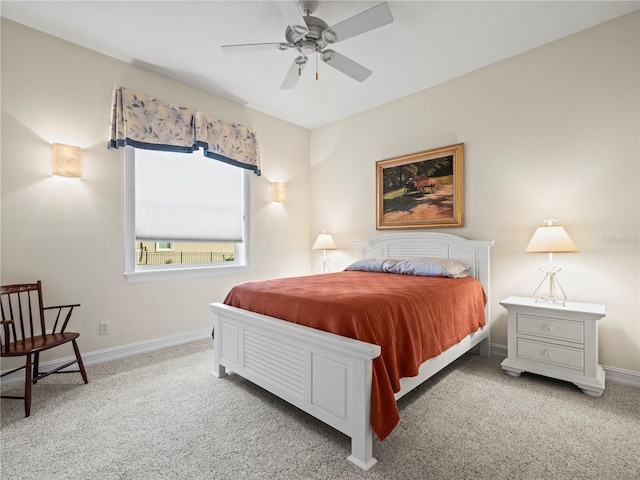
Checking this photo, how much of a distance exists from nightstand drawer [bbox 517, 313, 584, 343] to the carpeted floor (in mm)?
369

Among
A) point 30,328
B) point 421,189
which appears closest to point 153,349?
point 30,328

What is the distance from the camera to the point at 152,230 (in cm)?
325

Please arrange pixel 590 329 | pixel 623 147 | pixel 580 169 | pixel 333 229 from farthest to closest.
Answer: pixel 333 229
pixel 580 169
pixel 623 147
pixel 590 329

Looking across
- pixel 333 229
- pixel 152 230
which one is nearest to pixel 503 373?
pixel 333 229

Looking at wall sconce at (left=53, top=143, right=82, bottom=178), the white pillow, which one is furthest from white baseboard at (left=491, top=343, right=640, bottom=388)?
wall sconce at (left=53, top=143, right=82, bottom=178)

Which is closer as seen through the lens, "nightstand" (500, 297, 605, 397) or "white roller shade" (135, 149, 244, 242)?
"nightstand" (500, 297, 605, 397)

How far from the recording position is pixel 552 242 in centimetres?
242

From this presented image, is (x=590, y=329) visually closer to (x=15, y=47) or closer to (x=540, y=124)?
(x=540, y=124)

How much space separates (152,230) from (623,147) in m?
4.20

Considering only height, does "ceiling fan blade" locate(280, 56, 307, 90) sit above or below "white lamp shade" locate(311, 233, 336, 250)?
above

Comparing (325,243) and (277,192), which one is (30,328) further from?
(325,243)

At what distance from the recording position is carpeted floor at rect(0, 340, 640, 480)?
5.00ft

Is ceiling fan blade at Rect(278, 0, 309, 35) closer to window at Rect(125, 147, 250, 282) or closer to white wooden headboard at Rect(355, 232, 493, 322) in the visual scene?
window at Rect(125, 147, 250, 282)

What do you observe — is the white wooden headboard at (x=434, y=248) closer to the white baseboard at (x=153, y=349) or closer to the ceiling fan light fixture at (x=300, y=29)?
the white baseboard at (x=153, y=349)
